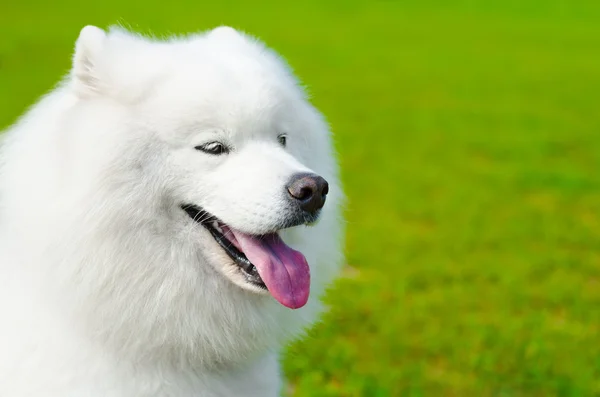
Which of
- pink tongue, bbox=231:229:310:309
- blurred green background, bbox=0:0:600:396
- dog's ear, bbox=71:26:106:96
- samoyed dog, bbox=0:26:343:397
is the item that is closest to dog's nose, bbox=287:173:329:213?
samoyed dog, bbox=0:26:343:397

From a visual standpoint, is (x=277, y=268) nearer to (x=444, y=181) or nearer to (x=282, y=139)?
(x=282, y=139)

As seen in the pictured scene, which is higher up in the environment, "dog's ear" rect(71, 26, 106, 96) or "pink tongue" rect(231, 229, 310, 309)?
"dog's ear" rect(71, 26, 106, 96)

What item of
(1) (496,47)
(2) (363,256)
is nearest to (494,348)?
(2) (363,256)

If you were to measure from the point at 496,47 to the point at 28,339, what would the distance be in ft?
61.8

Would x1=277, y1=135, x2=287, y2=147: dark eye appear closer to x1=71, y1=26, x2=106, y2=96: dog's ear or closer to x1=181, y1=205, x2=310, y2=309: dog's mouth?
x1=181, y1=205, x2=310, y2=309: dog's mouth

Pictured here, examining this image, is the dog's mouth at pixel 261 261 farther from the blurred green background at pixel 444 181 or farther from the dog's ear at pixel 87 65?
the blurred green background at pixel 444 181

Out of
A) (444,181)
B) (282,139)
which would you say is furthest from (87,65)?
(444,181)

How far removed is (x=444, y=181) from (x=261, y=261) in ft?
24.0

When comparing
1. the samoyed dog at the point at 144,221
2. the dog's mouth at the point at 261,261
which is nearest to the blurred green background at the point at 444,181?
the samoyed dog at the point at 144,221

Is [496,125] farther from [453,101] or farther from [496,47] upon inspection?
[496,47]

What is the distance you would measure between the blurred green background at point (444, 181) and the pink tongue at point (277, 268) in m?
1.00

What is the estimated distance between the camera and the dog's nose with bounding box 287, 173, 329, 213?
303 centimetres

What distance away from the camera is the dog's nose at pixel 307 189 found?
3.03 metres

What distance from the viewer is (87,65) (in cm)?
315
